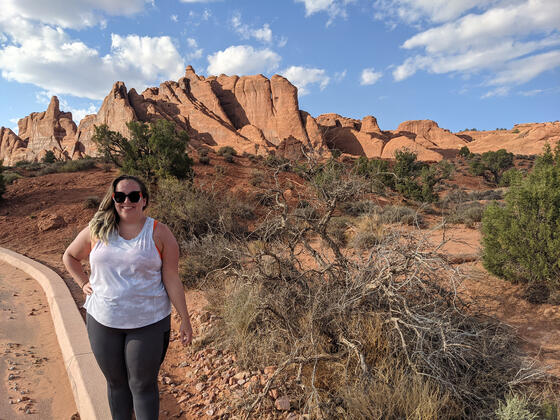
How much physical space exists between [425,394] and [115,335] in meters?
2.01

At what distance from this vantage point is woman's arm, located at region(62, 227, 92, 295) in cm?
213

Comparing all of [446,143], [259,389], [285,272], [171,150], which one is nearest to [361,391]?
[259,389]

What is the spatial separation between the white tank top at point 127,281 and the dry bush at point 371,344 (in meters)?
1.04

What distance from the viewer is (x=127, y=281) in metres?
1.92

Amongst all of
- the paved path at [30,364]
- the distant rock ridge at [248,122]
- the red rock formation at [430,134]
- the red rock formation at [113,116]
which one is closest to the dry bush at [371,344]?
the paved path at [30,364]

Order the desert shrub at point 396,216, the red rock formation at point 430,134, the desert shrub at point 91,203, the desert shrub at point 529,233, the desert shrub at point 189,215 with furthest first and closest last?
1. the red rock formation at point 430,134
2. the desert shrub at point 91,203
3. the desert shrub at point 189,215
4. the desert shrub at point 529,233
5. the desert shrub at point 396,216

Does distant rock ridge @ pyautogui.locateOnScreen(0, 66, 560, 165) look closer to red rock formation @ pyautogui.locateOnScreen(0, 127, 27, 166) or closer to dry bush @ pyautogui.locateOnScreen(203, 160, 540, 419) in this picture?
red rock formation @ pyautogui.locateOnScreen(0, 127, 27, 166)

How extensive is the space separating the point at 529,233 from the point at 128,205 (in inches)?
230

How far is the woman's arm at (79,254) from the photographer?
2.13 m

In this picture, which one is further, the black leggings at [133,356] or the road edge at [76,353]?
the road edge at [76,353]

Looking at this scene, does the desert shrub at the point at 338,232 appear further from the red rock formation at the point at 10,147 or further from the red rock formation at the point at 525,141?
the red rock formation at the point at 10,147

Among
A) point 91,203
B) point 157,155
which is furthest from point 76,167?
point 91,203

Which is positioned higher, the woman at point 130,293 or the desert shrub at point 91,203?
the desert shrub at point 91,203

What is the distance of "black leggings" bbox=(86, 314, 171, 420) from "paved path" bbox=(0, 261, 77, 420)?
1.25 metres
